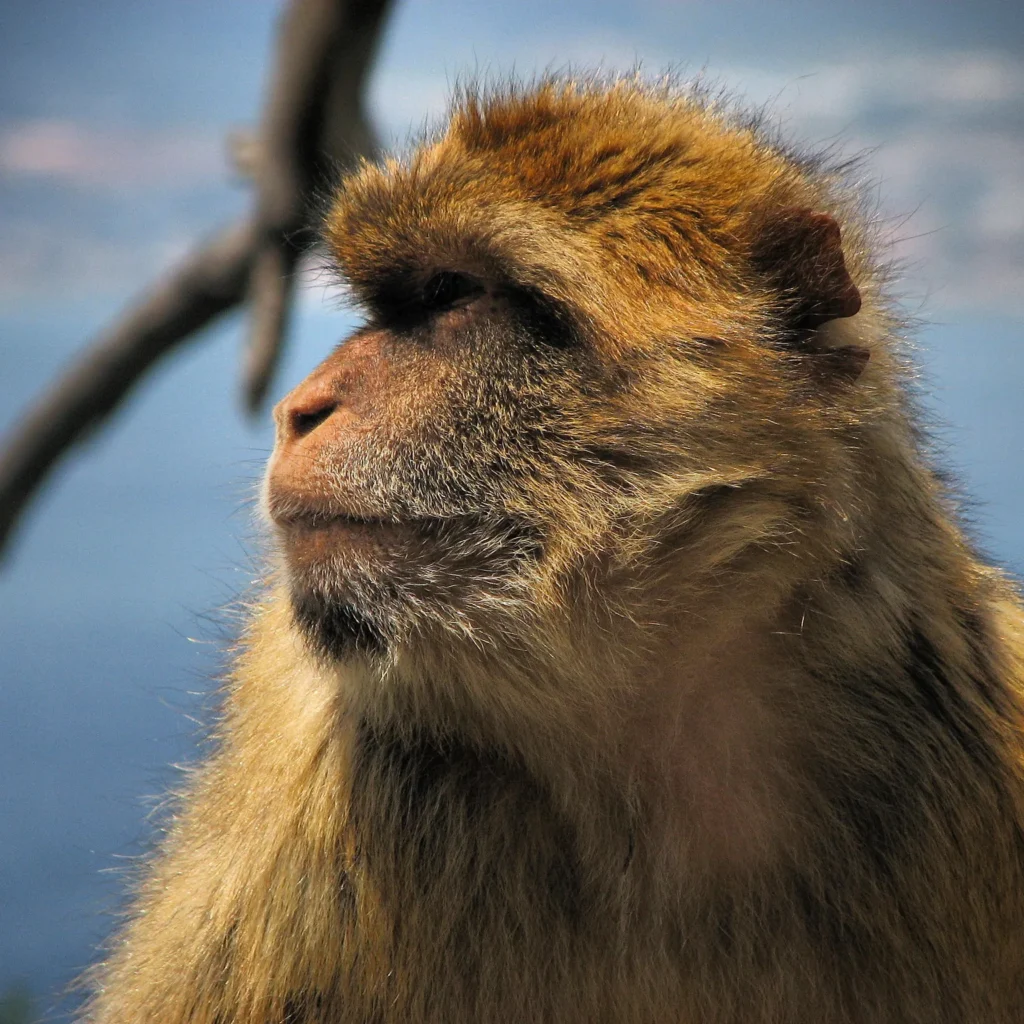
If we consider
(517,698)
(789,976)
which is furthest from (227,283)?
(789,976)

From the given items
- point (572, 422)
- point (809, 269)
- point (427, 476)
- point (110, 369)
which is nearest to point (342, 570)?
point (427, 476)

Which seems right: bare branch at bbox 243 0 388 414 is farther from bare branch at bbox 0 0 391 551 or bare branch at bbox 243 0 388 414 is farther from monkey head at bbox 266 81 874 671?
monkey head at bbox 266 81 874 671

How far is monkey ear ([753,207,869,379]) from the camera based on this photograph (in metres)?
2.29

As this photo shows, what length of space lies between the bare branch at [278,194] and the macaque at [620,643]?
205cm

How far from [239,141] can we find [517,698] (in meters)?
3.54

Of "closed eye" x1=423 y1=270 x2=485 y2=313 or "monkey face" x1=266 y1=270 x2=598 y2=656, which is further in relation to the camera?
"closed eye" x1=423 y1=270 x2=485 y2=313

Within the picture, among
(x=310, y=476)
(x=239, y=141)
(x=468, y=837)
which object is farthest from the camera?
(x=239, y=141)

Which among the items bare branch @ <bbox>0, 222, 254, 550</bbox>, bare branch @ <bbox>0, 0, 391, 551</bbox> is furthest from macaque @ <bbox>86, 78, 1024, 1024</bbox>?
bare branch @ <bbox>0, 222, 254, 550</bbox>

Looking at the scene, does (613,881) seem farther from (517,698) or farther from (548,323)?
(548,323)

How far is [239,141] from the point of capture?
5.07m

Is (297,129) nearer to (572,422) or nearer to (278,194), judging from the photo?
(278,194)

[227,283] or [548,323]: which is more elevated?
[227,283]

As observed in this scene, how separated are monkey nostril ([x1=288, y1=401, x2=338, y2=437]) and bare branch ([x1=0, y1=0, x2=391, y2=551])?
2.04 meters

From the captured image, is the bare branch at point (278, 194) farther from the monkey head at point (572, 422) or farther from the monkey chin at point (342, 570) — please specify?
the monkey chin at point (342, 570)
